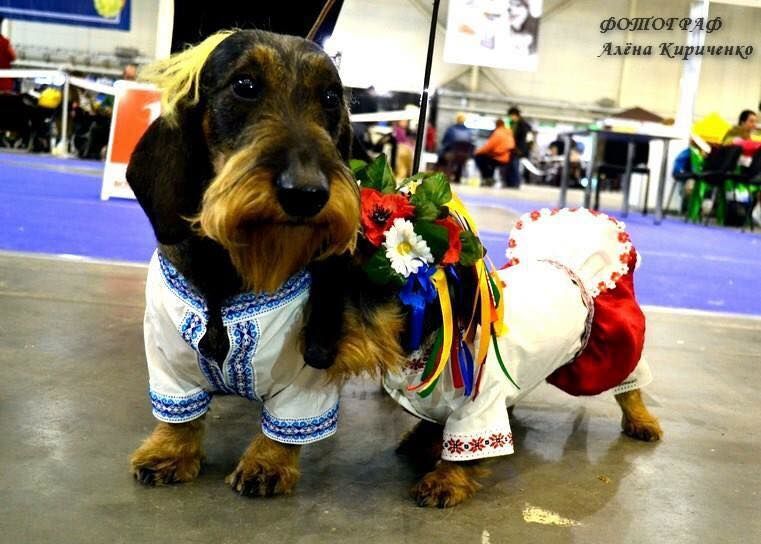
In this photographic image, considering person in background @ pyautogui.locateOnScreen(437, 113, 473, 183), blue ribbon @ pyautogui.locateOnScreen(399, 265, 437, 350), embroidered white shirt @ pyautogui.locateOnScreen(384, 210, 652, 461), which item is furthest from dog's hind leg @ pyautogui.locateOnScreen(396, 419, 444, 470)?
person in background @ pyautogui.locateOnScreen(437, 113, 473, 183)

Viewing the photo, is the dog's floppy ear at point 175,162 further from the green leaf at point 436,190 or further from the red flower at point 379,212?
the green leaf at point 436,190

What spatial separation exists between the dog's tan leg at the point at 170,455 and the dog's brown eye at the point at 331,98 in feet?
2.56

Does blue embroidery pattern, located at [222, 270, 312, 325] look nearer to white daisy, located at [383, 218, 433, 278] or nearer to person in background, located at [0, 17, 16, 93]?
white daisy, located at [383, 218, 433, 278]

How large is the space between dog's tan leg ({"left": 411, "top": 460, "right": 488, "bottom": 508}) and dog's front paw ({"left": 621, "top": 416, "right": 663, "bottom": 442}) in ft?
2.35

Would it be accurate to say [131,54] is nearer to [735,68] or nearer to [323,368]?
[735,68]

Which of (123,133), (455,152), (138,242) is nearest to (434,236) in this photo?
(138,242)

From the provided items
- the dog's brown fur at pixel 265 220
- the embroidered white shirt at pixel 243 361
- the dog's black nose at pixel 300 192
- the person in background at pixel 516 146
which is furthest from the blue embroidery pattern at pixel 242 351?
the person in background at pixel 516 146

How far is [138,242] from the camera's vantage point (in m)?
4.92

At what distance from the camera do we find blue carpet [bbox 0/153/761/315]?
15.0 feet

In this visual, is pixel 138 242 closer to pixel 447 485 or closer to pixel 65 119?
pixel 447 485

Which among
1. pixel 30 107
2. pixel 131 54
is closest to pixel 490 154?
pixel 30 107

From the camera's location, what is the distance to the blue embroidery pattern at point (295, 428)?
1.75 metres

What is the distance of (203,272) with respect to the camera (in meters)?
1.61

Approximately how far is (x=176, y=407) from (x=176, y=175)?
Result: 548 mm
